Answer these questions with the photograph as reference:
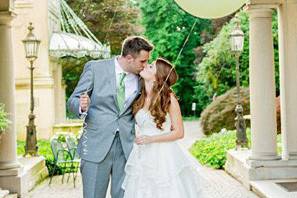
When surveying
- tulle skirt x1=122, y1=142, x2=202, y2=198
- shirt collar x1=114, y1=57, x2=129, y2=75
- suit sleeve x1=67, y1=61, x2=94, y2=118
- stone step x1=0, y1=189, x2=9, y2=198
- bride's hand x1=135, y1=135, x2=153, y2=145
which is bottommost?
stone step x1=0, y1=189, x2=9, y2=198

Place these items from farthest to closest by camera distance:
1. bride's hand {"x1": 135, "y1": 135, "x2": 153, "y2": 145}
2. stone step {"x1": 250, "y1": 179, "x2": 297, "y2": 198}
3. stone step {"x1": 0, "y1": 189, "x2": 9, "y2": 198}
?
stone step {"x1": 0, "y1": 189, "x2": 9, "y2": 198} → stone step {"x1": 250, "y1": 179, "x2": 297, "y2": 198} → bride's hand {"x1": 135, "y1": 135, "x2": 153, "y2": 145}

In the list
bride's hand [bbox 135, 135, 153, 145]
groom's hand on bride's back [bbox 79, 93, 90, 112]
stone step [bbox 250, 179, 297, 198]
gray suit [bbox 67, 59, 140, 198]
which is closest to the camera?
groom's hand on bride's back [bbox 79, 93, 90, 112]

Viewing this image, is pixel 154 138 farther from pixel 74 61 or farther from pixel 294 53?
pixel 74 61

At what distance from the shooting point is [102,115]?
194 inches

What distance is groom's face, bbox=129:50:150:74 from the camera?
15.5 ft

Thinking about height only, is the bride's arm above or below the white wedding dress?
above

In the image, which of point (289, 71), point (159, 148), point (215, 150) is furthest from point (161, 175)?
point (215, 150)

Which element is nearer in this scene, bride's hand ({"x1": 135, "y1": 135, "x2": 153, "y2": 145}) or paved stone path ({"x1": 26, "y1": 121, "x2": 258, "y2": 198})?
bride's hand ({"x1": 135, "y1": 135, "x2": 153, "y2": 145})

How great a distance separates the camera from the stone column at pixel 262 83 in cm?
989

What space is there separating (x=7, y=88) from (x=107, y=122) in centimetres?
517

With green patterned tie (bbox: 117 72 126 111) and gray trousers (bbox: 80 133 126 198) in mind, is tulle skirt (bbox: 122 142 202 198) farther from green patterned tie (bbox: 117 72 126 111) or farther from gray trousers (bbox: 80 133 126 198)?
green patterned tie (bbox: 117 72 126 111)

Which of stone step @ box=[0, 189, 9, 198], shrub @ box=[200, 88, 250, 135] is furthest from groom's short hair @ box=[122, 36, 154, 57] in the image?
shrub @ box=[200, 88, 250, 135]

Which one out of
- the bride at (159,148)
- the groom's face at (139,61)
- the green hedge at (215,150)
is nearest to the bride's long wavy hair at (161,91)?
the bride at (159,148)

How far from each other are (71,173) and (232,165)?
3361mm
